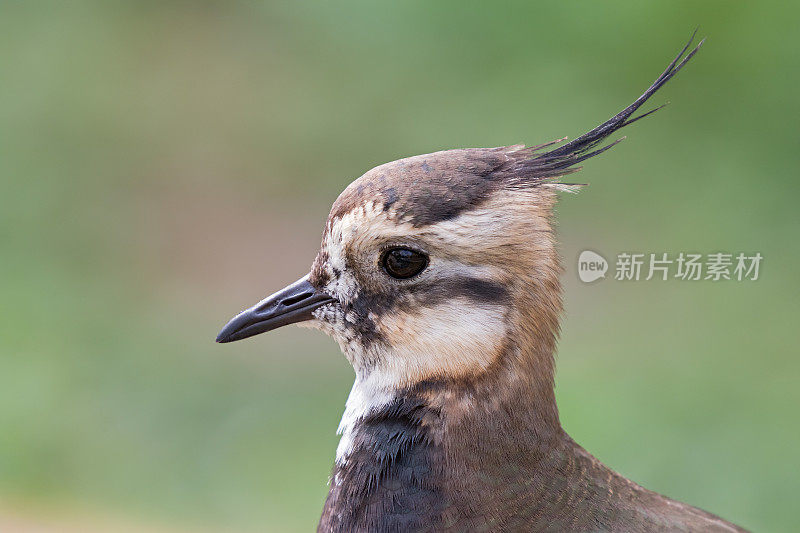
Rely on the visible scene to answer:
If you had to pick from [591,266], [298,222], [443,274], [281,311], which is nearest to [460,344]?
[443,274]

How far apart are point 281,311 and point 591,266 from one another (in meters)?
4.06

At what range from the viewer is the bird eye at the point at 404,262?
269cm

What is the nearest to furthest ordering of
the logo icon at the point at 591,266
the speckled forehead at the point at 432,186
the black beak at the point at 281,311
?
1. the speckled forehead at the point at 432,186
2. the black beak at the point at 281,311
3. the logo icon at the point at 591,266

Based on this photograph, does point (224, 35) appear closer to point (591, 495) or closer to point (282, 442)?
point (282, 442)

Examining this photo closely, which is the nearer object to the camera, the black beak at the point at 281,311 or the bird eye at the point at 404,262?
the bird eye at the point at 404,262

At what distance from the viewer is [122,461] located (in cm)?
569

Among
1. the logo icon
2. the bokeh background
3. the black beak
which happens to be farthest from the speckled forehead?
the logo icon

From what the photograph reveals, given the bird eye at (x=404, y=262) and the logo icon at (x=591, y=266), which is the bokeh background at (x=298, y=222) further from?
the bird eye at (x=404, y=262)

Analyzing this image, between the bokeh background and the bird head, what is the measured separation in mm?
2655

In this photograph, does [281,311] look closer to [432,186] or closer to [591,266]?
[432,186]

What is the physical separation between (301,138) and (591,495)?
5.50 meters

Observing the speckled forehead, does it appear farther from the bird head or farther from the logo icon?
the logo icon

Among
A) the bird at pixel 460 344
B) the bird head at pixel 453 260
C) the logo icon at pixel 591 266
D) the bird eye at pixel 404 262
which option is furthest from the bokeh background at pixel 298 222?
the bird eye at pixel 404 262

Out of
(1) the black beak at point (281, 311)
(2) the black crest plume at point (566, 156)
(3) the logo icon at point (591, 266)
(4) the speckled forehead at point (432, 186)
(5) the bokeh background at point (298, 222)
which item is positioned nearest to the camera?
(4) the speckled forehead at point (432, 186)
